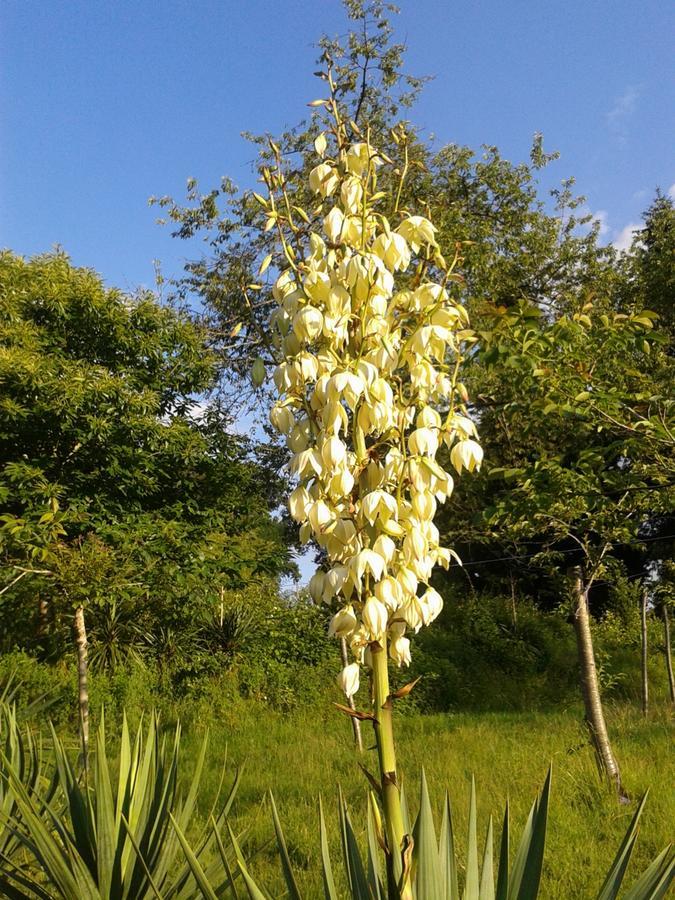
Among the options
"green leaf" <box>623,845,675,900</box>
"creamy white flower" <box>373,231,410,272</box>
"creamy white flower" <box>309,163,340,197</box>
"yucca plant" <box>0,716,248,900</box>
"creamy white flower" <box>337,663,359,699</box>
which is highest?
"creamy white flower" <box>309,163,340,197</box>

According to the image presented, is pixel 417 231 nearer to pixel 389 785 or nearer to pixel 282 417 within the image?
pixel 282 417

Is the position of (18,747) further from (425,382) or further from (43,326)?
(43,326)

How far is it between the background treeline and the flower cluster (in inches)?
8.8

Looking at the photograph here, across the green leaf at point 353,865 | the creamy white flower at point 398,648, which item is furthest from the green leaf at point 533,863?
the creamy white flower at point 398,648

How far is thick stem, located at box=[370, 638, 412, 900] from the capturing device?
44.3 inches

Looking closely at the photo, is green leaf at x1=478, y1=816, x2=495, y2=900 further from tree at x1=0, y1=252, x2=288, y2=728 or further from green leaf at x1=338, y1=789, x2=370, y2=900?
tree at x1=0, y1=252, x2=288, y2=728

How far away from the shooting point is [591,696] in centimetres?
470

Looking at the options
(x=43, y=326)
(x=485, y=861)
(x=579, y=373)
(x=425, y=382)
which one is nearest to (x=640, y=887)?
(x=485, y=861)

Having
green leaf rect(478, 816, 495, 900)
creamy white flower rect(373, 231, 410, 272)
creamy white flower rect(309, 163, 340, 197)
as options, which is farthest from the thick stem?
creamy white flower rect(309, 163, 340, 197)

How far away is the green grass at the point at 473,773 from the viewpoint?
368 cm

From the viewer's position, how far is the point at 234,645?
9.23 meters

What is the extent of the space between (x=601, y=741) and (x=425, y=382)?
3988 mm

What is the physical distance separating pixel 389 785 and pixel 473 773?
3.86 ft

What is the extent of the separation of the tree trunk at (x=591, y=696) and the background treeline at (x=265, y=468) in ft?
0.74
